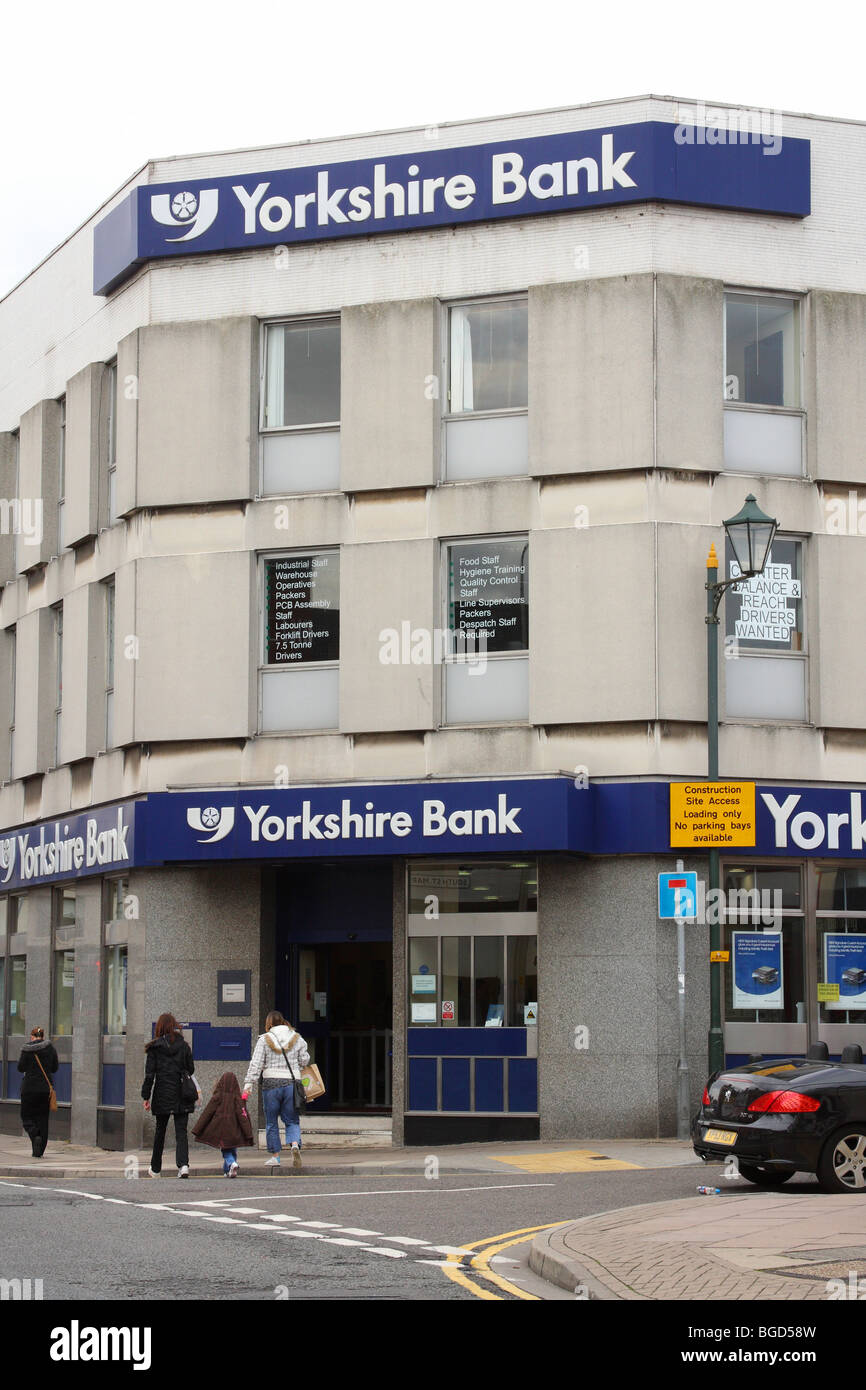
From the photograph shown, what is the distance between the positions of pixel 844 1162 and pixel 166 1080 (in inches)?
312

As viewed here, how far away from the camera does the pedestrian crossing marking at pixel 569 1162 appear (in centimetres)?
1956

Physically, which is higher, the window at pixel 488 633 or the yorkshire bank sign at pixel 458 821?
the window at pixel 488 633

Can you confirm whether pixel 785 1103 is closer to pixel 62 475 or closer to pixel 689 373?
pixel 689 373

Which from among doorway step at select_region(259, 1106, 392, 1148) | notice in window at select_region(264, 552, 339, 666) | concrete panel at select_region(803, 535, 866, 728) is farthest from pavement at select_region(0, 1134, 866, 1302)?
notice in window at select_region(264, 552, 339, 666)

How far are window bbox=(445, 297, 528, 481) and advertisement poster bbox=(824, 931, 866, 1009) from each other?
23.3 feet

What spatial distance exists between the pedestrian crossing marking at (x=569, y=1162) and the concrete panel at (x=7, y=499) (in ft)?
49.0

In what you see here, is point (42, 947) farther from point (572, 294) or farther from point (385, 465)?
point (572, 294)

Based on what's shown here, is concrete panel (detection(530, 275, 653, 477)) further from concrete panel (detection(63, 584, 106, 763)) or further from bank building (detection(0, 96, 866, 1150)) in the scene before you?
concrete panel (detection(63, 584, 106, 763))

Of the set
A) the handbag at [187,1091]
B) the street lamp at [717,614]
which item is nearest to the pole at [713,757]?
the street lamp at [717,614]

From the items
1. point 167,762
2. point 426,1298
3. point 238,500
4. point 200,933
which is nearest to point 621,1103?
point 200,933

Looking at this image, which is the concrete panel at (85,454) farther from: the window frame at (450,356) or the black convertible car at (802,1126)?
the black convertible car at (802,1126)

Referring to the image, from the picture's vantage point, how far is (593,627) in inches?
923

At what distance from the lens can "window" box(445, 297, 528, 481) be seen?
24438mm

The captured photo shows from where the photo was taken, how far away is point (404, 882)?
2388cm
